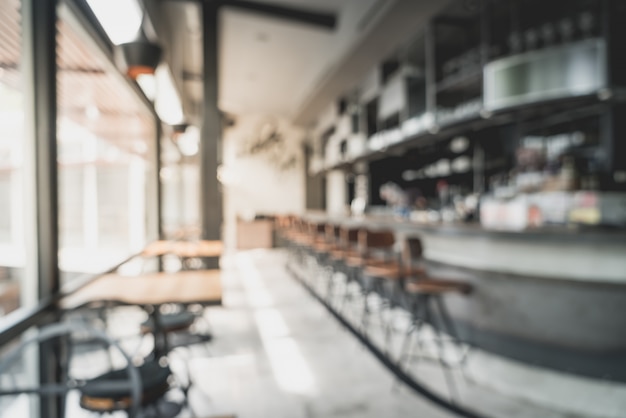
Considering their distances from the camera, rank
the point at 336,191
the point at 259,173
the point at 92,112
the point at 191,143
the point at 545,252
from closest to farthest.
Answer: the point at 545,252 → the point at 92,112 → the point at 191,143 → the point at 336,191 → the point at 259,173

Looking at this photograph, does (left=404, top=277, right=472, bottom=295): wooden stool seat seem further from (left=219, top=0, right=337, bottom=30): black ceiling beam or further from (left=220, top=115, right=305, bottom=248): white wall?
(left=220, top=115, right=305, bottom=248): white wall

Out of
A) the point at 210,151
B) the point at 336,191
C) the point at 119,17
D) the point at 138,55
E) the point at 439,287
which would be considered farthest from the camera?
the point at 336,191

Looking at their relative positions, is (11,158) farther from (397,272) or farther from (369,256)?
(369,256)

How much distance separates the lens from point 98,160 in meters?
4.48

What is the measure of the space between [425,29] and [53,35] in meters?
4.34

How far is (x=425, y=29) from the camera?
5.09 metres

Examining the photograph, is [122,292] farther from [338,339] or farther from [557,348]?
[557,348]

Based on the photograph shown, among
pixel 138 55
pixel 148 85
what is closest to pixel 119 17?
pixel 138 55

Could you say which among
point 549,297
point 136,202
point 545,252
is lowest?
point 549,297

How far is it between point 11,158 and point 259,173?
9843 millimetres

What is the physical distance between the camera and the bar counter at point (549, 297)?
2.28m

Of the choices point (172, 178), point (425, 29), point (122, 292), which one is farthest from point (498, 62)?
point (172, 178)

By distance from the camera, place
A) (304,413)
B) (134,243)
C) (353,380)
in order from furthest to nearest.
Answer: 1. (134,243)
2. (353,380)
3. (304,413)

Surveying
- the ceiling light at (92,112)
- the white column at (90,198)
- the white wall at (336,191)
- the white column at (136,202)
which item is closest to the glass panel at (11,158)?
the white column at (90,198)
